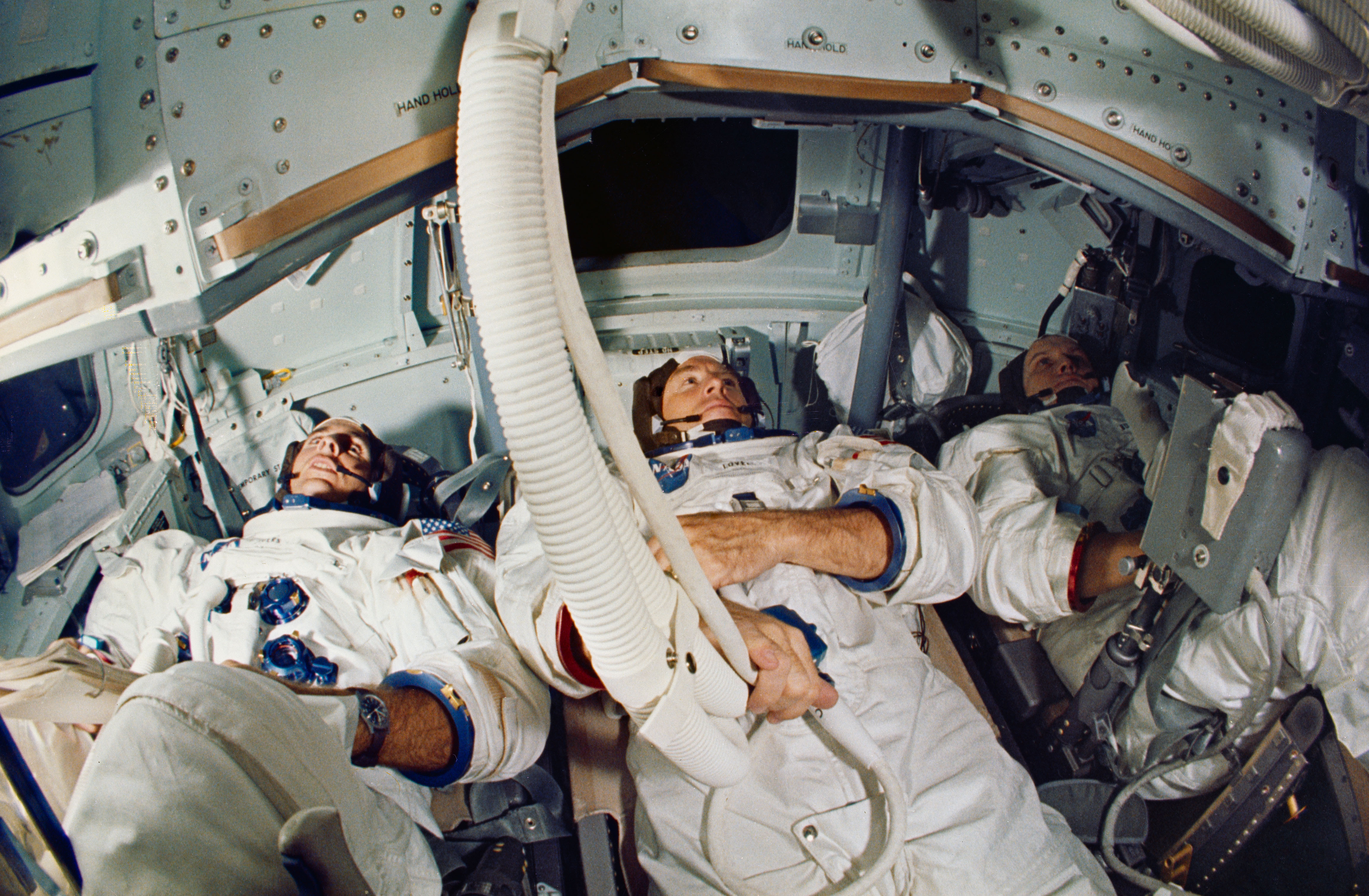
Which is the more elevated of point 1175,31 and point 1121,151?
point 1175,31

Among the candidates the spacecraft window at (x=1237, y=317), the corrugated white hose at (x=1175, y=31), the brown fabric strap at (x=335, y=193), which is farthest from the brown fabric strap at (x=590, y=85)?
the spacecraft window at (x=1237, y=317)

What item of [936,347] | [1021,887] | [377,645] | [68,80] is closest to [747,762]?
[1021,887]

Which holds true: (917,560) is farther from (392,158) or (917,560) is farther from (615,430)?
(392,158)

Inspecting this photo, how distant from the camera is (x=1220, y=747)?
163 centimetres

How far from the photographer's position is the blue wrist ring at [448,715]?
4.87ft

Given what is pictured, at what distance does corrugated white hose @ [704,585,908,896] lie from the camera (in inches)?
55.9

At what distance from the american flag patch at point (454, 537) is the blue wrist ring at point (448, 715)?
2.16ft

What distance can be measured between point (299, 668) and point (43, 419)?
59.0 inches

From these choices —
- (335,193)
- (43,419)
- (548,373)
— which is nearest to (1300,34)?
(548,373)

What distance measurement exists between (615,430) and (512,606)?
936 millimetres

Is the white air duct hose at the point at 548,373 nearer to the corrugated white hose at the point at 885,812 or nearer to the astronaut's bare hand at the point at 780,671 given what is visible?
the astronaut's bare hand at the point at 780,671

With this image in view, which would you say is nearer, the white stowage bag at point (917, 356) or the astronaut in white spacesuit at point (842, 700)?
the astronaut in white spacesuit at point (842, 700)

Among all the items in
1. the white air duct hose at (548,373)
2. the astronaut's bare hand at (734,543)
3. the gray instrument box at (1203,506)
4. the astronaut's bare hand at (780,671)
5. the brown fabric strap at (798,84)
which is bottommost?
the astronaut's bare hand at (780,671)

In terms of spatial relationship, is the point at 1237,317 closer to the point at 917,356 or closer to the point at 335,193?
the point at 917,356
